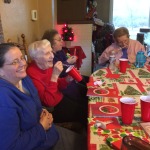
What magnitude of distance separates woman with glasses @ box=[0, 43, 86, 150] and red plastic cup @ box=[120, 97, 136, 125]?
0.40m

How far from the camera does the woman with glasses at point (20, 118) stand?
1001 mm

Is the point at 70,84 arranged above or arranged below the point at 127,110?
below

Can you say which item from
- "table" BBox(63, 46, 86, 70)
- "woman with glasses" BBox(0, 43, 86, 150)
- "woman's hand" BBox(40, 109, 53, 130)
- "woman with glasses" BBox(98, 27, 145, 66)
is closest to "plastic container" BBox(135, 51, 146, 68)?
"woman with glasses" BBox(98, 27, 145, 66)

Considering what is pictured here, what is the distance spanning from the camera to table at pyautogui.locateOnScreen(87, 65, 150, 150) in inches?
39.6

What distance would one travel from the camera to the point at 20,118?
1106 mm

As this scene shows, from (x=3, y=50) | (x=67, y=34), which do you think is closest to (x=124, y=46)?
(x=67, y=34)

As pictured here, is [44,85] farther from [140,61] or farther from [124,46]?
[124,46]

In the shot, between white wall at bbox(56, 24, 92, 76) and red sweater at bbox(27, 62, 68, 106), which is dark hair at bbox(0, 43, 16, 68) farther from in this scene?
white wall at bbox(56, 24, 92, 76)

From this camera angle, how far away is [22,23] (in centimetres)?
236

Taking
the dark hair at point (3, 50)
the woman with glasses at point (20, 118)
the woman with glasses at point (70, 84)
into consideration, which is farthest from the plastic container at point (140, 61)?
the dark hair at point (3, 50)

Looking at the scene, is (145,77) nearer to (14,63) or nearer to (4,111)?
(14,63)

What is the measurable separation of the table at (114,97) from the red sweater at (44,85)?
0.26 meters

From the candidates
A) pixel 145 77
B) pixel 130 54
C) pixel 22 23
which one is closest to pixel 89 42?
pixel 130 54

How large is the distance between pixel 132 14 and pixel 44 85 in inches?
191
